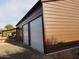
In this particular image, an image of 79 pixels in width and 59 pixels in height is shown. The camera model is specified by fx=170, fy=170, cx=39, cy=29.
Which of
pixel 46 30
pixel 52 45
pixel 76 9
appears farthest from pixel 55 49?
pixel 76 9

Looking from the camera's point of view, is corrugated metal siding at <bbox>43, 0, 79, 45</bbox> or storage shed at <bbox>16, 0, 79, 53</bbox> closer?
storage shed at <bbox>16, 0, 79, 53</bbox>

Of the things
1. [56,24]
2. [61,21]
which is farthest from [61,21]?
[56,24]

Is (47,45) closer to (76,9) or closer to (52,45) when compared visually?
(52,45)

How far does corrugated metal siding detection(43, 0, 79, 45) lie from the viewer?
1269 cm

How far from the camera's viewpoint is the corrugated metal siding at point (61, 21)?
41.6ft

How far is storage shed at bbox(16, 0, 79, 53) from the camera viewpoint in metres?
12.6

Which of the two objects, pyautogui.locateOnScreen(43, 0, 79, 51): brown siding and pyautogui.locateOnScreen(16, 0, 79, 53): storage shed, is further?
pyautogui.locateOnScreen(43, 0, 79, 51): brown siding

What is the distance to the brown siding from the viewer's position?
12.7 m

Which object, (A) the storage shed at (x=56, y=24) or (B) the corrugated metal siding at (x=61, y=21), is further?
(B) the corrugated metal siding at (x=61, y=21)

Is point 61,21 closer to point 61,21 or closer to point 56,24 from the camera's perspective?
point 61,21

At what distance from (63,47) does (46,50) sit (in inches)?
67.3

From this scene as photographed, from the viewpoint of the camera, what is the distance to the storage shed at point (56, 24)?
1258cm

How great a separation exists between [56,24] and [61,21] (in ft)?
2.12

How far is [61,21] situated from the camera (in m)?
13.6
